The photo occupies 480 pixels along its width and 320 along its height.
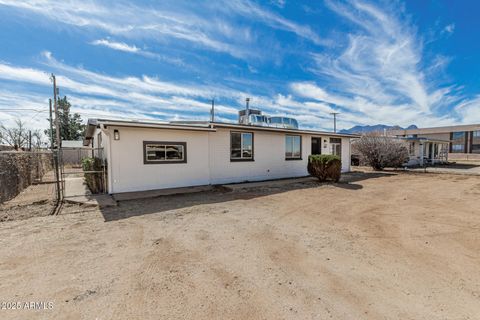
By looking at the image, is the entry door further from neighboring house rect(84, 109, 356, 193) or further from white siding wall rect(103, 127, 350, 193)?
white siding wall rect(103, 127, 350, 193)

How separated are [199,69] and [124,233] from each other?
37.9 ft

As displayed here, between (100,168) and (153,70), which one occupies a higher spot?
(153,70)

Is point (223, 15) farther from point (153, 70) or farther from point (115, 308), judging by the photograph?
point (115, 308)

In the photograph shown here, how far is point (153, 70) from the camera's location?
12.9 meters

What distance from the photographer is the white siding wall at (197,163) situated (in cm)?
796

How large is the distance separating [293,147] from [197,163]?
5985 mm

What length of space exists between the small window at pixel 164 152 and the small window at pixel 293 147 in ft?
19.6

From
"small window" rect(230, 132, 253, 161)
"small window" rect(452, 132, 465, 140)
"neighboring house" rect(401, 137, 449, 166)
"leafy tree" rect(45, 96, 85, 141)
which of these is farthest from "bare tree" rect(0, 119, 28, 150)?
"small window" rect(452, 132, 465, 140)

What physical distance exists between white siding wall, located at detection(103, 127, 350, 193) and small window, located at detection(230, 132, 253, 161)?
0.74 ft

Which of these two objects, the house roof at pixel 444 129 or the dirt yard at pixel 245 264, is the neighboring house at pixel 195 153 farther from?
the house roof at pixel 444 129

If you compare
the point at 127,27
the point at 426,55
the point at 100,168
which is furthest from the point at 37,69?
the point at 426,55

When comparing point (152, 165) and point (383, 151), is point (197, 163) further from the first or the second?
point (383, 151)

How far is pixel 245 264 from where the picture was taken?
127 inches

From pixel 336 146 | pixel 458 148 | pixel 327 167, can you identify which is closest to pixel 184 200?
pixel 327 167
